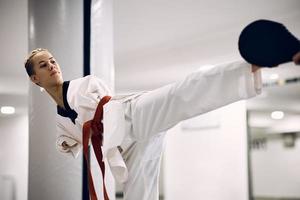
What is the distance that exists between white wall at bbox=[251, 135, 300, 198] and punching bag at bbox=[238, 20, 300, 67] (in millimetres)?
3378

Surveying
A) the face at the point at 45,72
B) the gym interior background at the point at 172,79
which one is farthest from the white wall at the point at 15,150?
the face at the point at 45,72

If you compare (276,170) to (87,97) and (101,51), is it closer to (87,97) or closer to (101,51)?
(101,51)

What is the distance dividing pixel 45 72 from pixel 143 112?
18.0 inches

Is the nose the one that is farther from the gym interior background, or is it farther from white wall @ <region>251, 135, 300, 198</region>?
white wall @ <region>251, 135, 300, 198</region>

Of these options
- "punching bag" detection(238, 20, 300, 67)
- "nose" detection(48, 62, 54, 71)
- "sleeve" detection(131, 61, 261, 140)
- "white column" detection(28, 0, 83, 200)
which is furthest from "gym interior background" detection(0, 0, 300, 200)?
"punching bag" detection(238, 20, 300, 67)

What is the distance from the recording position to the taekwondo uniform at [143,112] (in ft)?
3.39

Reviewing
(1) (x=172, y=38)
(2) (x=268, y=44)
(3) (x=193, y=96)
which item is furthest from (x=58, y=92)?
(1) (x=172, y=38)

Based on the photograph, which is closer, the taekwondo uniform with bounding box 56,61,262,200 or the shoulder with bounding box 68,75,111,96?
the taekwondo uniform with bounding box 56,61,262,200

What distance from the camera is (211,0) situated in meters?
2.58

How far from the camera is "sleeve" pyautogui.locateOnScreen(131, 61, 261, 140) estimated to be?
1.01 m

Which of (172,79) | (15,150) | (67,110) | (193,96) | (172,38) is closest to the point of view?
(193,96)

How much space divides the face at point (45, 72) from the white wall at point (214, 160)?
3152mm

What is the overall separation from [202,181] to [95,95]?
11.3ft

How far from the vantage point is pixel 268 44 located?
3.12 feet
